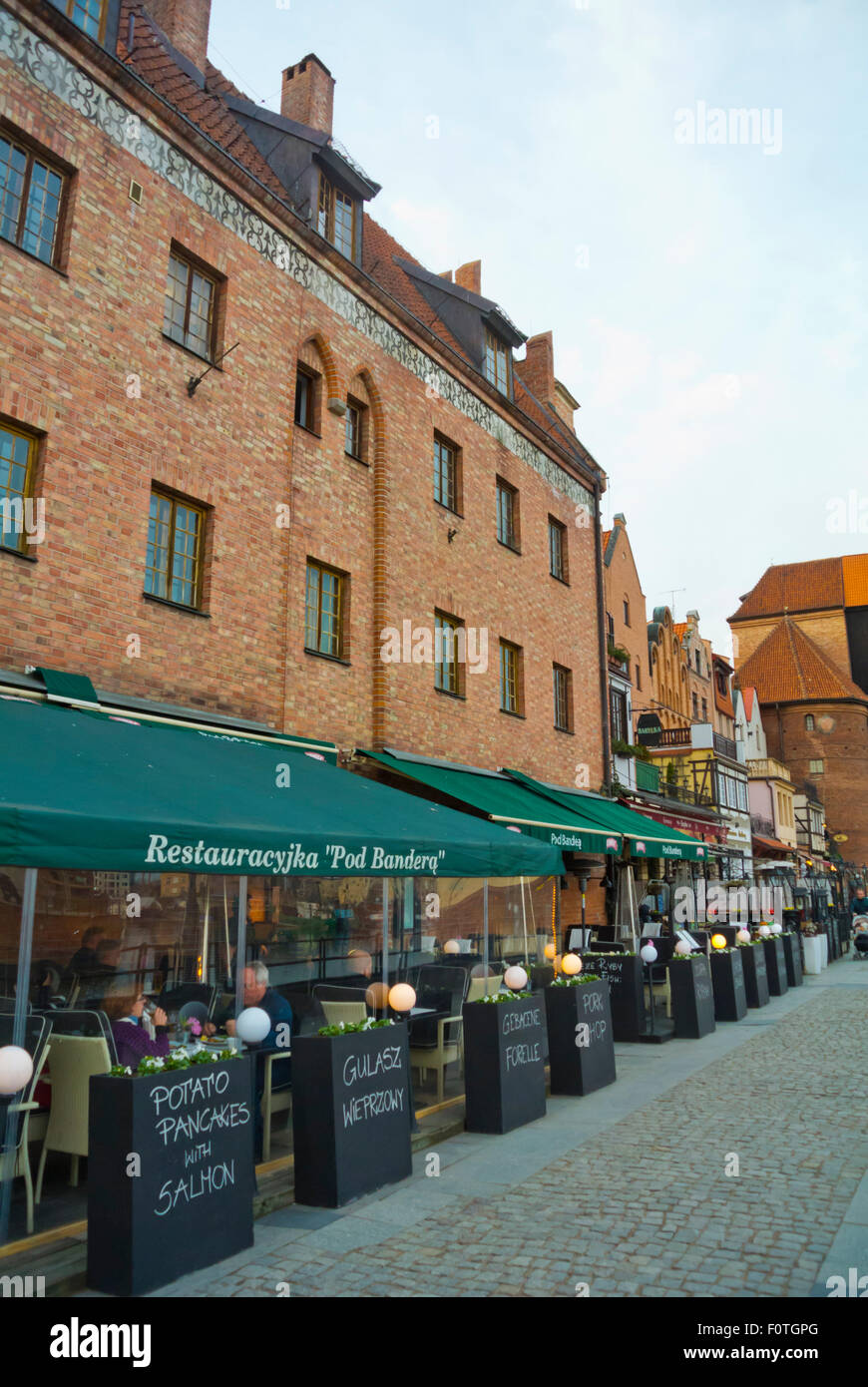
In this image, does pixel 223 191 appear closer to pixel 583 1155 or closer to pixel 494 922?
pixel 494 922

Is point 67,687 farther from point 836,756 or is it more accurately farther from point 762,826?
point 836,756

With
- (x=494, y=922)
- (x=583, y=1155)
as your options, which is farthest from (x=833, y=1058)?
(x=583, y=1155)

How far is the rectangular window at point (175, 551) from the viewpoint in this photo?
1045 centimetres

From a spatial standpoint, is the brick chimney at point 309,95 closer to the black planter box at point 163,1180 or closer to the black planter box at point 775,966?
the black planter box at point 163,1180

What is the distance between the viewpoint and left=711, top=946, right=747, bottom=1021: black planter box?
14586 mm

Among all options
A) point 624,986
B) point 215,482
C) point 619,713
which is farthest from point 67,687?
point 619,713

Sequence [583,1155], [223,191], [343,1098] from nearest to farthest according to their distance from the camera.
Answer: [343,1098]
[583,1155]
[223,191]

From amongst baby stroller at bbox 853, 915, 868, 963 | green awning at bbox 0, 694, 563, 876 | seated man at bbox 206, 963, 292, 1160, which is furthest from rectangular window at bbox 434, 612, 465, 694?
baby stroller at bbox 853, 915, 868, 963

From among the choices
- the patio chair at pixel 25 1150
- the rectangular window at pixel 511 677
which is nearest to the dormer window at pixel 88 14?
the patio chair at pixel 25 1150

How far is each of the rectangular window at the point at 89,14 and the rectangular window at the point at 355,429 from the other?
17.5 ft

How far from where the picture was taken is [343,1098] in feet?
20.3

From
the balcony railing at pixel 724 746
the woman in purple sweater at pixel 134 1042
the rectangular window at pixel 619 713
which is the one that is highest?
the balcony railing at pixel 724 746

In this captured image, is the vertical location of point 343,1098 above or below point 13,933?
below
